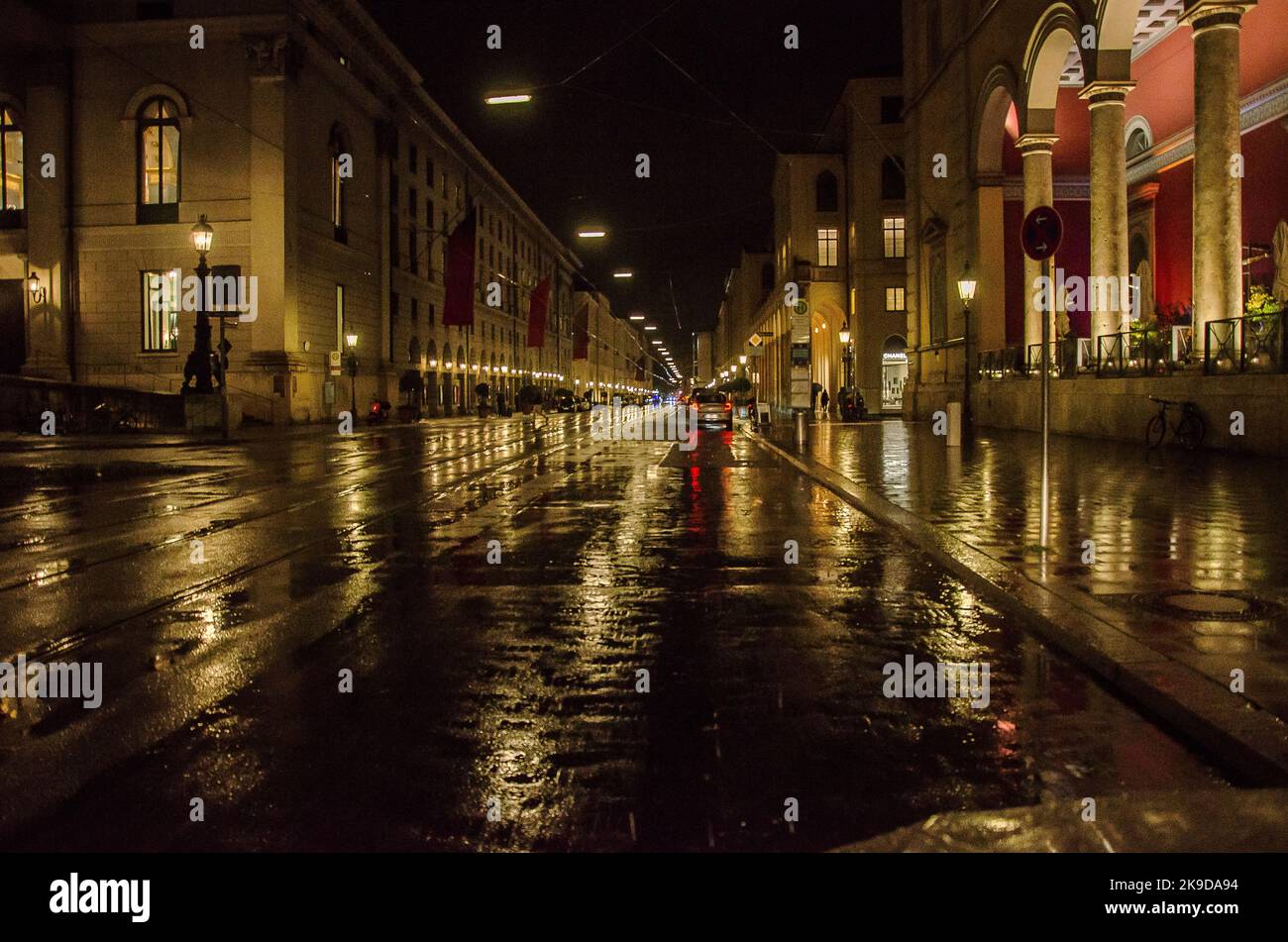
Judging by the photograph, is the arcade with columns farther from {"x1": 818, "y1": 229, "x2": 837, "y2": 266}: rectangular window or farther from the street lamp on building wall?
the street lamp on building wall

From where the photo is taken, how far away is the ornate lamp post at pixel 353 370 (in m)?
45.1

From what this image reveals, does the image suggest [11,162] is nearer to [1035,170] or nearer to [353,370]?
[353,370]

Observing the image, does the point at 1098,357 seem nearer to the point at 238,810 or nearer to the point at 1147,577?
the point at 1147,577

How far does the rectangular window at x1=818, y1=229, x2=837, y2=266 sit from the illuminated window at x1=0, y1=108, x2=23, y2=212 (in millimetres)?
42177

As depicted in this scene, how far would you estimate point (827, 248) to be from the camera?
65.9 m

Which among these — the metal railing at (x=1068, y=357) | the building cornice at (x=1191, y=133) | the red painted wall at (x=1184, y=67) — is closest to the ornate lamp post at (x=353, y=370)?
the metal railing at (x=1068, y=357)

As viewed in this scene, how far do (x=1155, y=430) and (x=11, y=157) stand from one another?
4432 centimetres

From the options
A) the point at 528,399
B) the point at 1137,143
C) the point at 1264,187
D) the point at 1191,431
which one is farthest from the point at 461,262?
the point at 1191,431

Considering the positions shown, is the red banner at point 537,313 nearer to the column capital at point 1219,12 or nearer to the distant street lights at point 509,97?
the distant street lights at point 509,97

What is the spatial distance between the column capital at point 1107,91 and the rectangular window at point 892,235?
3338cm

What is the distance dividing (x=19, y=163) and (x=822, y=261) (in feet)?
139

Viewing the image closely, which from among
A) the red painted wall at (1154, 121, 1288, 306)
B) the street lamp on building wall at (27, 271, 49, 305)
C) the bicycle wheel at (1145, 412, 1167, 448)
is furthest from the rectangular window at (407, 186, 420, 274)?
the bicycle wheel at (1145, 412, 1167, 448)

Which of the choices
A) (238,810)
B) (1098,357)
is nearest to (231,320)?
(1098,357)

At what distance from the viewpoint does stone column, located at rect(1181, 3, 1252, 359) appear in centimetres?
2059
